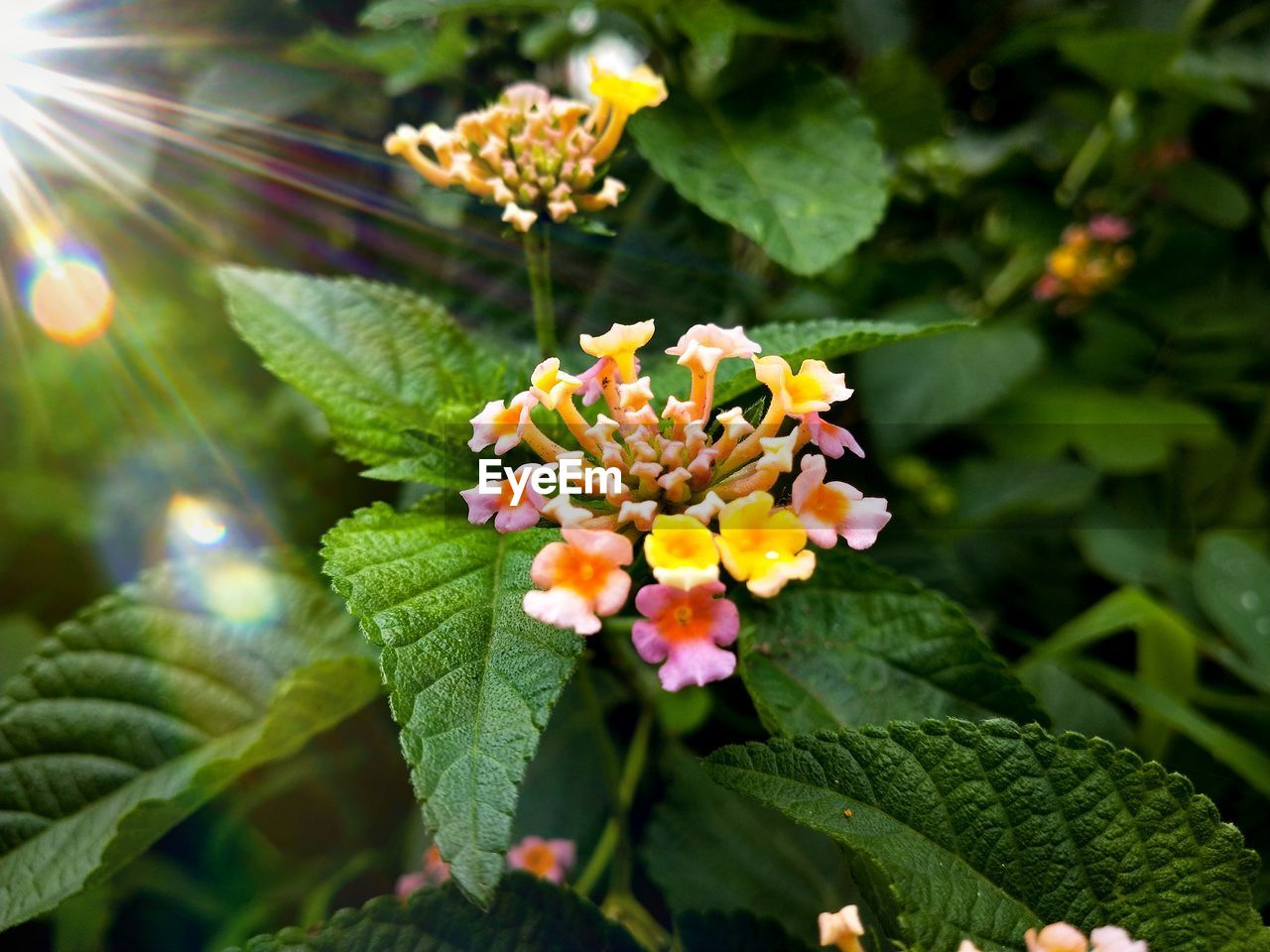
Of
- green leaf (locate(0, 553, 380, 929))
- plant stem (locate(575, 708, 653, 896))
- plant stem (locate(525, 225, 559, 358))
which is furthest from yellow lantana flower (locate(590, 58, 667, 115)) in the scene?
plant stem (locate(575, 708, 653, 896))

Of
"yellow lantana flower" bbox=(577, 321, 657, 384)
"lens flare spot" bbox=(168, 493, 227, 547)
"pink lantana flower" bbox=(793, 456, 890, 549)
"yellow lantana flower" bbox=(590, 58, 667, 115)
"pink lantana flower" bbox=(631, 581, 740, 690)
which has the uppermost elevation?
"yellow lantana flower" bbox=(590, 58, 667, 115)

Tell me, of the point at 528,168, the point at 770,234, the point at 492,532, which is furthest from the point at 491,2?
the point at 492,532

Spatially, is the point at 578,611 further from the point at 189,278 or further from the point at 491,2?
the point at 189,278

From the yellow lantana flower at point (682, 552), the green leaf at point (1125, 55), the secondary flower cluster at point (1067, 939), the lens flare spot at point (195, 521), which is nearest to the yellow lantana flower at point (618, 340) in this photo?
the yellow lantana flower at point (682, 552)

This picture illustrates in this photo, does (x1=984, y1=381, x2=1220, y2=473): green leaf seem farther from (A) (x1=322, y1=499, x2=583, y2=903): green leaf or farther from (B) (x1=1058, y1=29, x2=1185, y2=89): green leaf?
(A) (x1=322, y1=499, x2=583, y2=903): green leaf

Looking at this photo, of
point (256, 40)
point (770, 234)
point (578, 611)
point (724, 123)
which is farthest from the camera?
point (256, 40)

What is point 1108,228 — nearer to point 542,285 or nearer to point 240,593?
point 542,285
